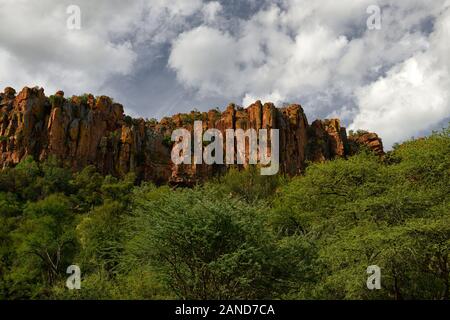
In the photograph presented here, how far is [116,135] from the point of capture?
80.1 m

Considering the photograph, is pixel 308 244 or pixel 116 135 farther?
pixel 116 135

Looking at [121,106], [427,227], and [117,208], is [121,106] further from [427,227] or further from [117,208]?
[427,227]

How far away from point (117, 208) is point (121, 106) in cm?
5383

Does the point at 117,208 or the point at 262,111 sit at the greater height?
the point at 262,111

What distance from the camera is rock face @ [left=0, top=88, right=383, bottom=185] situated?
75500mm

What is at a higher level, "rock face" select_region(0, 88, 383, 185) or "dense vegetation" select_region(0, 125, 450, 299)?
"rock face" select_region(0, 88, 383, 185)

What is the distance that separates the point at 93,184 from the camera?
59.2 meters

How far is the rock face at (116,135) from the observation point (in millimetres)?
75500

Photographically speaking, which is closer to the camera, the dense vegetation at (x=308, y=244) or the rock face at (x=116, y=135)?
the dense vegetation at (x=308, y=244)

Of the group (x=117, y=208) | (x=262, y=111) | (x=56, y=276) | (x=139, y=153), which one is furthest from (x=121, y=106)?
(x=56, y=276)

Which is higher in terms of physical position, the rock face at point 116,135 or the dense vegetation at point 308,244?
the rock face at point 116,135

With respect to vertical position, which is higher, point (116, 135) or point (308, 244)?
point (116, 135)

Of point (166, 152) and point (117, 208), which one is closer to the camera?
point (117, 208)

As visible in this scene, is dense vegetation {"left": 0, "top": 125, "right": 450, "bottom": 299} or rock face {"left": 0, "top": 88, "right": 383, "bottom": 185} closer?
dense vegetation {"left": 0, "top": 125, "right": 450, "bottom": 299}
